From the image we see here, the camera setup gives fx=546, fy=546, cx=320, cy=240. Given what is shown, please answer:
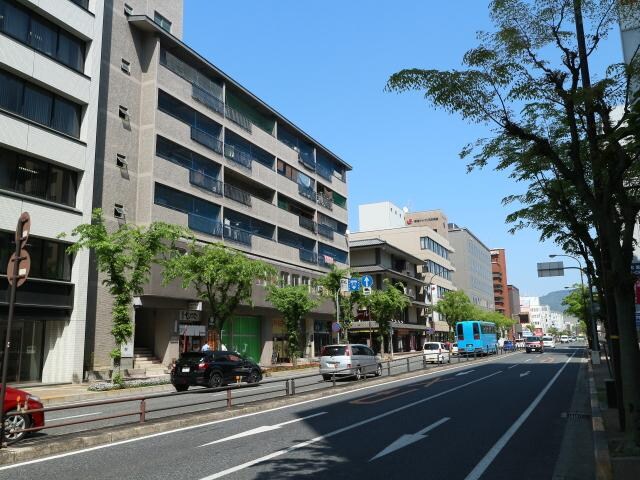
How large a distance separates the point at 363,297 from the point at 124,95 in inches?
1052

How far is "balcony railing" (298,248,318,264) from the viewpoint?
165ft

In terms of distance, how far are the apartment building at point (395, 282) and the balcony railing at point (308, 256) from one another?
11819mm

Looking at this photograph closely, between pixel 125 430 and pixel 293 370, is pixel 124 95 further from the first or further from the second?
pixel 125 430

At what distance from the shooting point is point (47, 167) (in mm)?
26281

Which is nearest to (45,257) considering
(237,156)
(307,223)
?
(237,156)

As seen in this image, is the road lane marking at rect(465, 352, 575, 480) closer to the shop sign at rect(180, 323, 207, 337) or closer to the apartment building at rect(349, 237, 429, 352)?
the shop sign at rect(180, 323, 207, 337)

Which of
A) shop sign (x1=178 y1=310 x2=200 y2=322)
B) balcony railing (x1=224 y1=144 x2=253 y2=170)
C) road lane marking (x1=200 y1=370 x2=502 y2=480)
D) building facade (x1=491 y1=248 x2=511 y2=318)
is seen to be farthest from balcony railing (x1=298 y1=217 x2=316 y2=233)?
building facade (x1=491 y1=248 x2=511 y2=318)

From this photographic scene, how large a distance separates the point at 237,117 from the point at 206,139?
17.8 feet

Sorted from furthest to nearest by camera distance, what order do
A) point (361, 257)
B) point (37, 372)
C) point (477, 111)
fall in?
point (361, 257) < point (37, 372) < point (477, 111)

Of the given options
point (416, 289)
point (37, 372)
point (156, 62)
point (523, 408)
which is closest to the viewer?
point (523, 408)

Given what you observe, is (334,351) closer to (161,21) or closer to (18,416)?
(18,416)

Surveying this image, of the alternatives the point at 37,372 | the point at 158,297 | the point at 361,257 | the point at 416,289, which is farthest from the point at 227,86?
the point at 416,289

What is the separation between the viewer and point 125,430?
10758 millimetres

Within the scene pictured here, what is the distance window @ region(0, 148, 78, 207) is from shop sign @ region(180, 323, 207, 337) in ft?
32.1
